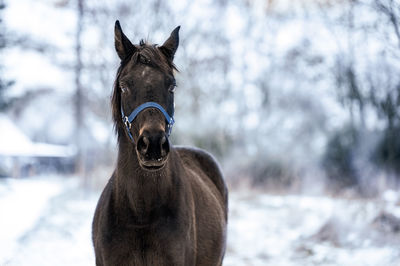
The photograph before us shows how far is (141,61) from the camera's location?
238cm

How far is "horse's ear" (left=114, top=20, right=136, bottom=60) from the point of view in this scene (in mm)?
2488

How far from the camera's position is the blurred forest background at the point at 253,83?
35.3ft

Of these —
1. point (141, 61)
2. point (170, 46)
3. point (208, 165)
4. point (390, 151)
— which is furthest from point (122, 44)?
point (390, 151)

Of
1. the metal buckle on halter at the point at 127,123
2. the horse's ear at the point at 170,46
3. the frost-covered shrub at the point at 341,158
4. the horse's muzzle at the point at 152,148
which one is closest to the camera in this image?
the horse's muzzle at the point at 152,148

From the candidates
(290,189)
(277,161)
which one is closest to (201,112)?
(277,161)

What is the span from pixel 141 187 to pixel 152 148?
1.60 ft

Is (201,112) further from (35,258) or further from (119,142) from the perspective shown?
(119,142)

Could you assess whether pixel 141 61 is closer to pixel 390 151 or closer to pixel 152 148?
pixel 152 148

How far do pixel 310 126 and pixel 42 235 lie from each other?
976 centimetres

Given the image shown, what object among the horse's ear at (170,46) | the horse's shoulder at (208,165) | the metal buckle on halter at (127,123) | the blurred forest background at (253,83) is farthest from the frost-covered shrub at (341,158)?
the metal buckle on halter at (127,123)

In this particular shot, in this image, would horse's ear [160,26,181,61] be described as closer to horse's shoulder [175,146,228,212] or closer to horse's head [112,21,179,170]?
horse's head [112,21,179,170]

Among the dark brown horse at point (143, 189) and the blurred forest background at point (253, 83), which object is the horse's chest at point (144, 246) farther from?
the blurred forest background at point (253, 83)

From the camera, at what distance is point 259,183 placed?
47.3 feet

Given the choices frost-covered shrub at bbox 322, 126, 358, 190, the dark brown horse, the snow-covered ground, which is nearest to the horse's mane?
the dark brown horse
